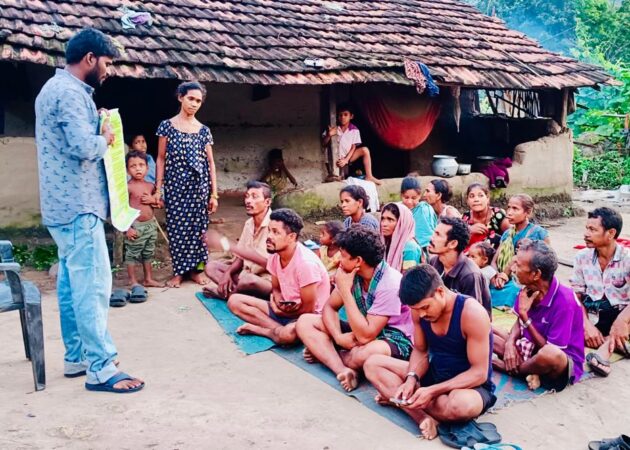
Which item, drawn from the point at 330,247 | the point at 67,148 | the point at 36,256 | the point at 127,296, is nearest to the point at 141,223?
the point at 127,296

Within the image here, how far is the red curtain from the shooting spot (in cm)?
Answer: 995

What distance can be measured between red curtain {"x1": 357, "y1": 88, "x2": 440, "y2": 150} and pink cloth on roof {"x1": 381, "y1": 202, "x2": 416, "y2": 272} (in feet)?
15.8

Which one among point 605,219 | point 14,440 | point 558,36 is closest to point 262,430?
point 14,440

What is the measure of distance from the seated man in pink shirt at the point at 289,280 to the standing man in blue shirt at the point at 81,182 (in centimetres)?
124

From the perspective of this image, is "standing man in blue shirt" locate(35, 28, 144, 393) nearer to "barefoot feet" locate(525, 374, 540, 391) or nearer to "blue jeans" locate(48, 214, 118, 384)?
"blue jeans" locate(48, 214, 118, 384)

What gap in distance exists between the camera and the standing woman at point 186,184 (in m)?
6.11

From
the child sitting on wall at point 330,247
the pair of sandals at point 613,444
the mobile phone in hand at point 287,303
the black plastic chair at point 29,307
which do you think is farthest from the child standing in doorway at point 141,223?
the pair of sandals at point 613,444

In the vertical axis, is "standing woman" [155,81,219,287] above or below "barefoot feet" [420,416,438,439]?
above

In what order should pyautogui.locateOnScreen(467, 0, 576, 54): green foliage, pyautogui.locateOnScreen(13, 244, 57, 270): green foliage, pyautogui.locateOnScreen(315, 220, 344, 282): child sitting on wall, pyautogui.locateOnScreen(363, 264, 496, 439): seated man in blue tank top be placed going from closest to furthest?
pyautogui.locateOnScreen(363, 264, 496, 439): seated man in blue tank top, pyautogui.locateOnScreen(315, 220, 344, 282): child sitting on wall, pyautogui.locateOnScreen(13, 244, 57, 270): green foliage, pyautogui.locateOnScreen(467, 0, 576, 54): green foliage

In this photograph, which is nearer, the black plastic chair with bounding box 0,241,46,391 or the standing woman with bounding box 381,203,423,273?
the black plastic chair with bounding box 0,241,46,391

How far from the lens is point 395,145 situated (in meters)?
10.2

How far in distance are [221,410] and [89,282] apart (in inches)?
41.2

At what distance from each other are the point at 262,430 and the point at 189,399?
588 millimetres

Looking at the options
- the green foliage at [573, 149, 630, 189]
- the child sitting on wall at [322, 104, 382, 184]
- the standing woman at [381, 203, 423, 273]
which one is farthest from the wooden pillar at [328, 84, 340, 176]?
the green foliage at [573, 149, 630, 189]
